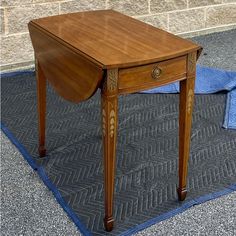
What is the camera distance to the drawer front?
183cm

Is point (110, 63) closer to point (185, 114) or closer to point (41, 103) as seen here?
point (185, 114)

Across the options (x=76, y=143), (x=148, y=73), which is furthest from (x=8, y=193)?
(x=148, y=73)

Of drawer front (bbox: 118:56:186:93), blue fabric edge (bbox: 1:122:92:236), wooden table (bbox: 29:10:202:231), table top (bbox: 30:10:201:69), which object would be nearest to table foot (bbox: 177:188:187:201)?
wooden table (bbox: 29:10:202:231)

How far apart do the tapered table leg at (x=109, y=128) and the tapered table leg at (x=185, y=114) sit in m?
0.37

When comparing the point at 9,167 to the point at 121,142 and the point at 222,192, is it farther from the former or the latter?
the point at 222,192

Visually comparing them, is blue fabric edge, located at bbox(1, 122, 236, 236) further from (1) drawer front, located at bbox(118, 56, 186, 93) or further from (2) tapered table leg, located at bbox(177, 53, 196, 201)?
(1) drawer front, located at bbox(118, 56, 186, 93)

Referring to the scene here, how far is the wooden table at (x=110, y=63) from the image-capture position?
5.96 feet

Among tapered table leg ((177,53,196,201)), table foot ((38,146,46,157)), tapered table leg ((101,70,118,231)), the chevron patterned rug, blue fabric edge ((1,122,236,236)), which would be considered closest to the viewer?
tapered table leg ((101,70,118,231))

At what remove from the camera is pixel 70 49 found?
76.7 inches

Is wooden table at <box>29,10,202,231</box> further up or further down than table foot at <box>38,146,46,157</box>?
further up

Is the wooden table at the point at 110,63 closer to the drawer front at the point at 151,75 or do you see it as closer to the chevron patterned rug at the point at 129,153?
the drawer front at the point at 151,75

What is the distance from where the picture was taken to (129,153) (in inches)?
108

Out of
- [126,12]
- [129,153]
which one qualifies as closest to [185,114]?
[129,153]

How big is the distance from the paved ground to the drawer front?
0.70 meters
